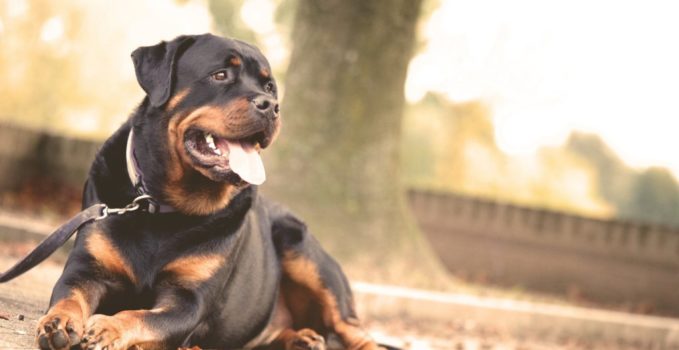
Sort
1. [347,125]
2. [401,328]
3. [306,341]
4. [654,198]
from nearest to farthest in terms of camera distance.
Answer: [306,341]
[401,328]
[347,125]
[654,198]

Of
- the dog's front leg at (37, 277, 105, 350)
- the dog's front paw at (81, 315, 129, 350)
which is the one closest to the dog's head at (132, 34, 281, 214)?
the dog's front leg at (37, 277, 105, 350)

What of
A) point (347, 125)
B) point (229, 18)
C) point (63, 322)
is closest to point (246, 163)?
point (63, 322)

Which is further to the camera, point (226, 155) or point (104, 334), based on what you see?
point (226, 155)

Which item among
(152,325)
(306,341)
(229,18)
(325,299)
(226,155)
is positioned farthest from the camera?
(229,18)

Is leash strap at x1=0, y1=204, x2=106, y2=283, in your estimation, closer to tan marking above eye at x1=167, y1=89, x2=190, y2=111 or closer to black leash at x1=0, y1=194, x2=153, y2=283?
black leash at x1=0, y1=194, x2=153, y2=283

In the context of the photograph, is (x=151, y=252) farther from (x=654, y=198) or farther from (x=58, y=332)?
(x=654, y=198)

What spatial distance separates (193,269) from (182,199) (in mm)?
343

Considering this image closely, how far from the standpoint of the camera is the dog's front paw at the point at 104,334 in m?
3.47

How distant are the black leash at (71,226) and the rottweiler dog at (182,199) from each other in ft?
0.11

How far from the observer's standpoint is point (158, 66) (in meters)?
4.29

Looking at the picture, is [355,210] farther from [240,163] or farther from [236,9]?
[236,9]

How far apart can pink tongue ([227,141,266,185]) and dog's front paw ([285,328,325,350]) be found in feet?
3.48

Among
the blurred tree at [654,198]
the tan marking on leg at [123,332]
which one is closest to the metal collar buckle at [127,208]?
the tan marking on leg at [123,332]

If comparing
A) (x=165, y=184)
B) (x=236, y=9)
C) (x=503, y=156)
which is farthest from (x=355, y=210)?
(x=503, y=156)
